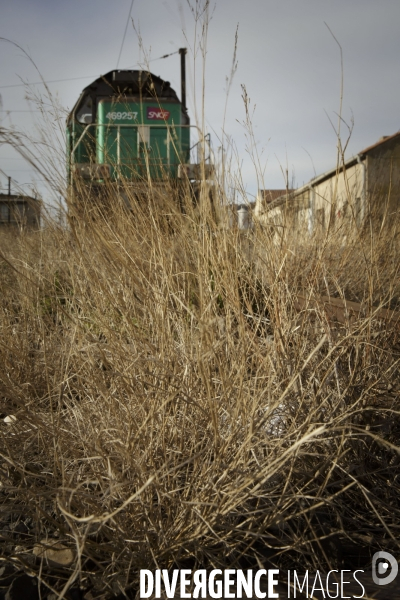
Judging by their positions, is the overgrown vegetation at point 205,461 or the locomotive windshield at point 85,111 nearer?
the overgrown vegetation at point 205,461

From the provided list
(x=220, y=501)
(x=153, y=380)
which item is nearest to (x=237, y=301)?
(x=153, y=380)

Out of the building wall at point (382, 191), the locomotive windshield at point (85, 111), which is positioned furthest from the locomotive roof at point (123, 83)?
the building wall at point (382, 191)

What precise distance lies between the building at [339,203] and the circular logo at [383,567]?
100cm

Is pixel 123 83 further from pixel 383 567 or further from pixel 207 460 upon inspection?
pixel 383 567

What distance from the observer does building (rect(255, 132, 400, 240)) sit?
79.2 inches

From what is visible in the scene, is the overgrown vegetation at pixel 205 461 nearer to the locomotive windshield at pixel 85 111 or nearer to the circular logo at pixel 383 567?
the circular logo at pixel 383 567

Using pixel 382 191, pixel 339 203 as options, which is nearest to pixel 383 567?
pixel 382 191

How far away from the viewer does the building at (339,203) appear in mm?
2012

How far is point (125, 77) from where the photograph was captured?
7.39m

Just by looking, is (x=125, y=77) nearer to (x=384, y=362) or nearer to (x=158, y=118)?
(x=158, y=118)

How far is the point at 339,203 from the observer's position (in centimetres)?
538

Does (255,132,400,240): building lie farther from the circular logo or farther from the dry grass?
the circular logo

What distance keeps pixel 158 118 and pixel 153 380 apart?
6687 mm

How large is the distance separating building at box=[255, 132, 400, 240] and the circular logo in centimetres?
100
